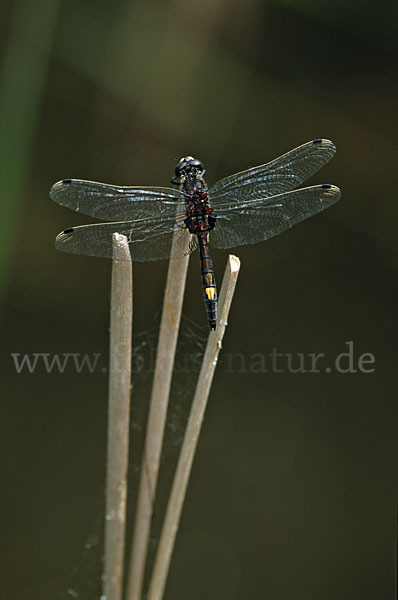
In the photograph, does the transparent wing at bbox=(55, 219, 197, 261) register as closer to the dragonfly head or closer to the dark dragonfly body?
the dark dragonfly body

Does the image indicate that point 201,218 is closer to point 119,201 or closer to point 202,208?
point 202,208

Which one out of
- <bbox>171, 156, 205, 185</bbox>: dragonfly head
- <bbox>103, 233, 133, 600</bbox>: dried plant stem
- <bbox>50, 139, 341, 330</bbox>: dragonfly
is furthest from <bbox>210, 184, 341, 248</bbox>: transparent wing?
<bbox>103, 233, 133, 600</bbox>: dried plant stem

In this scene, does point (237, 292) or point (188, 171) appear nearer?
point (188, 171)

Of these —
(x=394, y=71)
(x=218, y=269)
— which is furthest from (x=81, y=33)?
(x=394, y=71)

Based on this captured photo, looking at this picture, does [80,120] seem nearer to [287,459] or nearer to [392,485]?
[287,459]

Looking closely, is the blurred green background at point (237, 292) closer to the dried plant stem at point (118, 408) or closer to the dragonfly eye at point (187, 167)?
the dragonfly eye at point (187, 167)

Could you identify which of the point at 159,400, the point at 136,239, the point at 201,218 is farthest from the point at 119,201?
the point at 159,400


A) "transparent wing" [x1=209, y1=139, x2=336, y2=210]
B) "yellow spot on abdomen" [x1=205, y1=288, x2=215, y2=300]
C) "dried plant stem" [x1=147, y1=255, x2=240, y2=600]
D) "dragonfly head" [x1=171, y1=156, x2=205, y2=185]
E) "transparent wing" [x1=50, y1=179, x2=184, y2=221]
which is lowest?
"dried plant stem" [x1=147, y1=255, x2=240, y2=600]

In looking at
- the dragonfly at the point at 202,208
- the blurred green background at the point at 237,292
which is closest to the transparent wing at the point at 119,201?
the dragonfly at the point at 202,208
